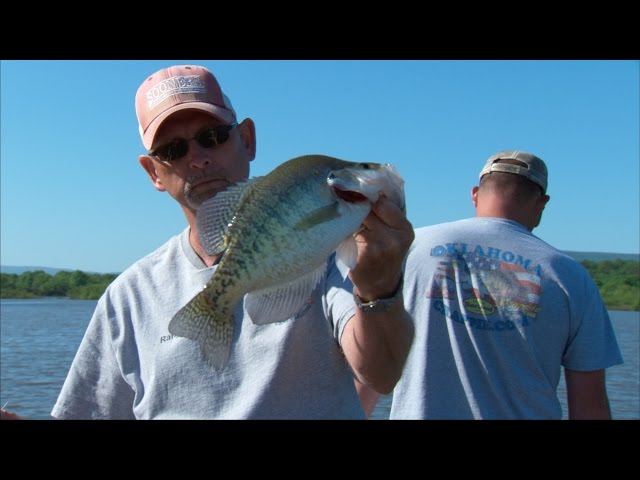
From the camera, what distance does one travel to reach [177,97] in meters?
3.39

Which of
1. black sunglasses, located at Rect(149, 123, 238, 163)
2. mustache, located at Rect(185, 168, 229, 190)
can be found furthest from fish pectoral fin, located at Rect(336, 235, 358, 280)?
black sunglasses, located at Rect(149, 123, 238, 163)

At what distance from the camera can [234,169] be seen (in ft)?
10.7

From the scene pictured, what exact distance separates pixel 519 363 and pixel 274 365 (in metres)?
1.75

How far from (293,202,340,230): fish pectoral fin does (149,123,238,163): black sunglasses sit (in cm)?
112

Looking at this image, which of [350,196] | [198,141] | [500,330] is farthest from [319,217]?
[500,330]

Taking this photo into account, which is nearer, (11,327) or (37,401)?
(37,401)

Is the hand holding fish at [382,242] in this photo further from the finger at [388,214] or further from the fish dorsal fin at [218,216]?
the fish dorsal fin at [218,216]

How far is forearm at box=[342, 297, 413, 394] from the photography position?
254 centimetres

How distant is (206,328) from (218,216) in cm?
41

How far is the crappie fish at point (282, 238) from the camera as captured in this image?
231 centimetres

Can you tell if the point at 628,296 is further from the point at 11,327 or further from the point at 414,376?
the point at 414,376

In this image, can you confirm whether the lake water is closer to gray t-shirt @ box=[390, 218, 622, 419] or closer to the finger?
gray t-shirt @ box=[390, 218, 622, 419]

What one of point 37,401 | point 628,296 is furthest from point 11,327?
point 628,296
